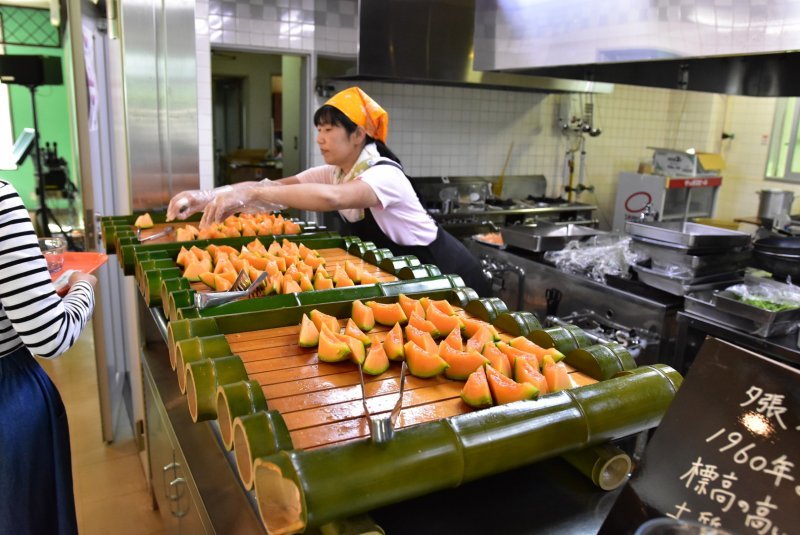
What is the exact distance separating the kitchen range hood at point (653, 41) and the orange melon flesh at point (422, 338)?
1538mm

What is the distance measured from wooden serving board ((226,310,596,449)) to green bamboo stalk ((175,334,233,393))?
7 cm

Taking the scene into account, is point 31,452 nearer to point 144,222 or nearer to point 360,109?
point 144,222

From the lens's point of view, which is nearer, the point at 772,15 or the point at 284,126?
the point at 772,15

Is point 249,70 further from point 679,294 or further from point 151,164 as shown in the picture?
point 679,294

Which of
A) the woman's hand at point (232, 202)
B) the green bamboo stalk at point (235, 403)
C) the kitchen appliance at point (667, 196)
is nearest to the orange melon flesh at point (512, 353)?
the green bamboo stalk at point (235, 403)

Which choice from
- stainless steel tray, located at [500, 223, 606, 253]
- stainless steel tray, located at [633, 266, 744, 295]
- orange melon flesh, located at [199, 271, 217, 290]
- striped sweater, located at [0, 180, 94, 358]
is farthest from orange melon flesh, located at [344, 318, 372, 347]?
stainless steel tray, located at [500, 223, 606, 253]

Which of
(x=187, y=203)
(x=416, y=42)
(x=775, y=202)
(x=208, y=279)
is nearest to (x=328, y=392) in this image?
(x=208, y=279)

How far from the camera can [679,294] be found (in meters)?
2.67

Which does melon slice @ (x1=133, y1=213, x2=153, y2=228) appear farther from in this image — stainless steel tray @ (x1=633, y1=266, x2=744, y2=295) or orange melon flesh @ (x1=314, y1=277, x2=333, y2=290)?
stainless steel tray @ (x1=633, y1=266, x2=744, y2=295)

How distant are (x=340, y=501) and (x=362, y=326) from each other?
675 mm

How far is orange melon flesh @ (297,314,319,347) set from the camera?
1297 mm

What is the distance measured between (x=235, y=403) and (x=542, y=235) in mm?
2807

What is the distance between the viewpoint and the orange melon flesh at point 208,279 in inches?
69.7

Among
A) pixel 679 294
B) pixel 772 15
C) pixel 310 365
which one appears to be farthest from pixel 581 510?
pixel 679 294
